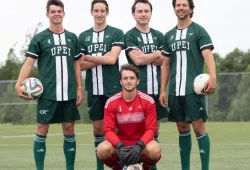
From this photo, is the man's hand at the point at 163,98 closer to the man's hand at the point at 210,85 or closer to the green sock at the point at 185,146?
the green sock at the point at 185,146

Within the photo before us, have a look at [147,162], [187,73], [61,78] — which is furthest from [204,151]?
[61,78]

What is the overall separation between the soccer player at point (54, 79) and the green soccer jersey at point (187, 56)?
4.48 feet

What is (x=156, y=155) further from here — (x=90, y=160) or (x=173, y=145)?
(x=173, y=145)

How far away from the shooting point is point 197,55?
8.52 metres

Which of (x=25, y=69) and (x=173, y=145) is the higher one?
(x=25, y=69)

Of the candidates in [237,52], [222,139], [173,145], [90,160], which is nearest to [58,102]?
[90,160]

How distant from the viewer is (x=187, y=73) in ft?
27.9

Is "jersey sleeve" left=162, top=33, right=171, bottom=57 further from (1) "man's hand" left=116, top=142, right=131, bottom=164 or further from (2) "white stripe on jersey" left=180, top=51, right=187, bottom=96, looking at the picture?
(1) "man's hand" left=116, top=142, right=131, bottom=164

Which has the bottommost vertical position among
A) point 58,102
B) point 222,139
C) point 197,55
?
point 222,139

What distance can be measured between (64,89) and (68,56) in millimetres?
440

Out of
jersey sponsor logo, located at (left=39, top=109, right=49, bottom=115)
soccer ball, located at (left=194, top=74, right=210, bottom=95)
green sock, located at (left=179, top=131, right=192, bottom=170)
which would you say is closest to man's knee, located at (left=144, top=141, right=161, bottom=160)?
green sock, located at (left=179, top=131, right=192, bottom=170)

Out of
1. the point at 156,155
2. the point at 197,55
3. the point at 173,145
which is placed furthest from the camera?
the point at 173,145

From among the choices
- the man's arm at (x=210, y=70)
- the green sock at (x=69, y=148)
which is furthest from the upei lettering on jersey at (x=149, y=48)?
the green sock at (x=69, y=148)

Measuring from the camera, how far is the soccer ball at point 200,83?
823cm
